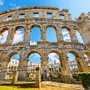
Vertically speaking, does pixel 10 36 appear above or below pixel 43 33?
below

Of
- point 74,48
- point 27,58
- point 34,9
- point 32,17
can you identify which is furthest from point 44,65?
point 34,9

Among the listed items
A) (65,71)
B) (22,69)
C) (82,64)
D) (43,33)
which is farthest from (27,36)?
(82,64)

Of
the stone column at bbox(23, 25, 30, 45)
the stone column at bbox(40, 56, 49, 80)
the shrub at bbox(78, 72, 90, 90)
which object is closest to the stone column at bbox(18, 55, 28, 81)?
the stone column at bbox(40, 56, 49, 80)

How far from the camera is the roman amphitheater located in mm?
14125

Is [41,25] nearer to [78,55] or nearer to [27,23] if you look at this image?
[27,23]

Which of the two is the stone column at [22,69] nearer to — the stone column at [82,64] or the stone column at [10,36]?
the stone column at [10,36]

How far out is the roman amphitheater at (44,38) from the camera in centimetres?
1412

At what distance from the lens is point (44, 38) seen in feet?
53.3

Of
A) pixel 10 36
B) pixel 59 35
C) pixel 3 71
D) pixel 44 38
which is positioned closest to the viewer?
pixel 3 71

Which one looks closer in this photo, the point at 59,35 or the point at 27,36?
the point at 27,36

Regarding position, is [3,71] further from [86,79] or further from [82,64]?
[82,64]

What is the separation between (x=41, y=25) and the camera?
1780 centimetres

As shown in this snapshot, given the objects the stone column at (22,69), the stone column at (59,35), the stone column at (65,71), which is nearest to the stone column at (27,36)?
the stone column at (22,69)

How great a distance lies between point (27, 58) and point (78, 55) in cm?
825
